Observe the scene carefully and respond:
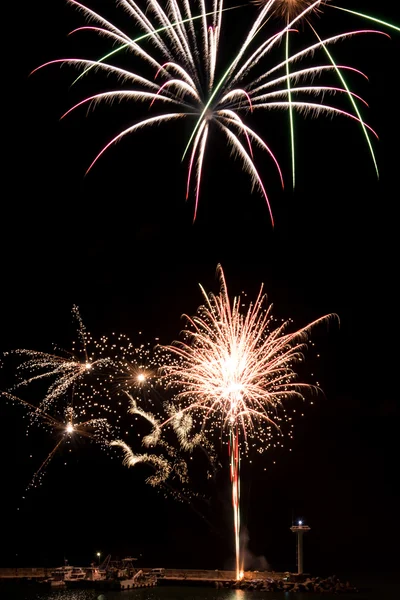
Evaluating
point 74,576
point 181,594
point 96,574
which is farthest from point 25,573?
point 181,594

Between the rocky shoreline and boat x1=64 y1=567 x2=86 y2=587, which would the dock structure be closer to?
boat x1=64 y1=567 x2=86 y2=587

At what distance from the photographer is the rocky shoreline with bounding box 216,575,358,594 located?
43.3 m

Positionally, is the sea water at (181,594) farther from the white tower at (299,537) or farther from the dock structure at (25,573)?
the white tower at (299,537)

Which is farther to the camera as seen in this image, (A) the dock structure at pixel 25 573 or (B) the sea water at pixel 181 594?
(A) the dock structure at pixel 25 573

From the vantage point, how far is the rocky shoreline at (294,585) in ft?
142

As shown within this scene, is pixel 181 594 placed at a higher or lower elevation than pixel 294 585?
lower

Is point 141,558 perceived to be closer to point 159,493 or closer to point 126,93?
point 159,493

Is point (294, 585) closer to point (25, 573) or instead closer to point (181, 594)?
point (181, 594)

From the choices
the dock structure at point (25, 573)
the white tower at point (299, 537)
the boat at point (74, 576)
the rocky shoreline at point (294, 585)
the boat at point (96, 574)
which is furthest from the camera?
the dock structure at point (25, 573)

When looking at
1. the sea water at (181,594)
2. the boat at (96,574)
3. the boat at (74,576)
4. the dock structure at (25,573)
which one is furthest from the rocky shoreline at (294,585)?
the dock structure at (25,573)

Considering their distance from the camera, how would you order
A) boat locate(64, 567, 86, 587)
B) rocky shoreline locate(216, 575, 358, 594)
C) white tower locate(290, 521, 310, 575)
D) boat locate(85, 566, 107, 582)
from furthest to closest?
boat locate(85, 566, 107, 582)
boat locate(64, 567, 86, 587)
white tower locate(290, 521, 310, 575)
rocky shoreline locate(216, 575, 358, 594)

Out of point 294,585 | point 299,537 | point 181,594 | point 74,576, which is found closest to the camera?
point 294,585

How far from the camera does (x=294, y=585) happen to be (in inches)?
1716

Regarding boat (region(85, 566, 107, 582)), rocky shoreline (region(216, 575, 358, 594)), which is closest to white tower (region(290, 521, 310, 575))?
rocky shoreline (region(216, 575, 358, 594))
